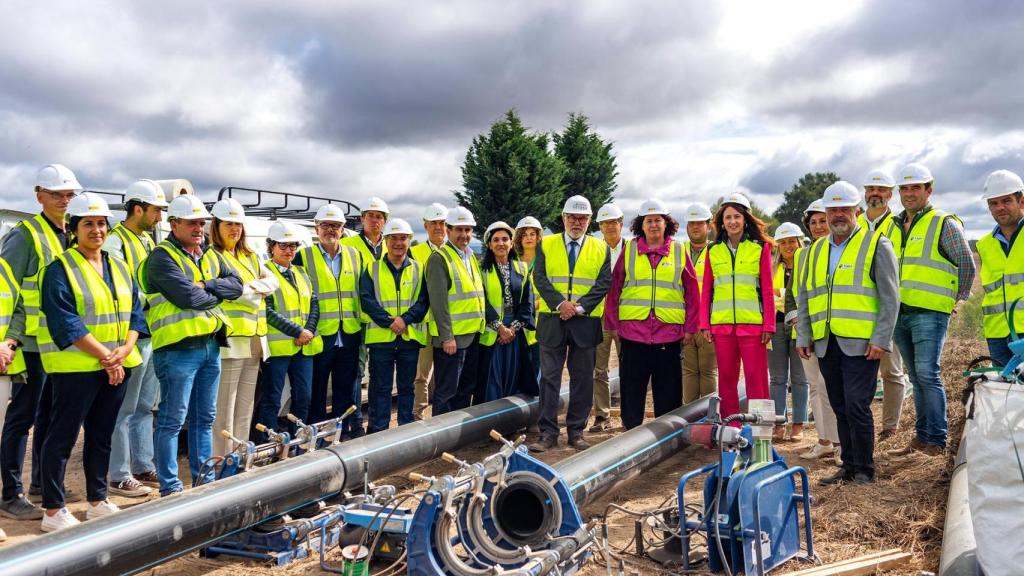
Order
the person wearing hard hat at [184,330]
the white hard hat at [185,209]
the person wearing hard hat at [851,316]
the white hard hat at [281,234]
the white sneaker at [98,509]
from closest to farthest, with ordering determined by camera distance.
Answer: the white sneaker at [98,509] < the person wearing hard hat at [184,330] < the white hard hat at [185,209] < the person wearing hard hat at [851,316] < the white hard hat at [281,234]

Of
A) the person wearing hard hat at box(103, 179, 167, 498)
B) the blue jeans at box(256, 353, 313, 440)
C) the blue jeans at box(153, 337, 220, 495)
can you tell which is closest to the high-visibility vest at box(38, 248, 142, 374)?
the blue jeans at box(153, 337, 220, 495)

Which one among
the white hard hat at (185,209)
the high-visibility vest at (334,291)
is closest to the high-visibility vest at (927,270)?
the high-visibility vest at (334,291)

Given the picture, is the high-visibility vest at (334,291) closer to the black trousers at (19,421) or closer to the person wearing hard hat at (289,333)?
the person wearing hard hat at (289,333)

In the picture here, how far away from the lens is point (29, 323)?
17.3 ft

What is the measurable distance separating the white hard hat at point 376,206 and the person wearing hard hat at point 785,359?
12.1 ft

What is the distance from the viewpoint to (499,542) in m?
3.93

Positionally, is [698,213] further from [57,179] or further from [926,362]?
[57,179]

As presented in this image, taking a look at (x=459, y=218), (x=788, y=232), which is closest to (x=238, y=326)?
(x=459, y=218)

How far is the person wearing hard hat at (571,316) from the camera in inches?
263

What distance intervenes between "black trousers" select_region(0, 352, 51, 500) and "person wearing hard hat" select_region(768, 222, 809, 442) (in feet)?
19.2

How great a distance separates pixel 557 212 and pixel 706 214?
18839mm

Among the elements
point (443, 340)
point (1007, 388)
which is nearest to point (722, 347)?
point (443, 340)

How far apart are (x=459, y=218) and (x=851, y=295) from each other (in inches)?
136

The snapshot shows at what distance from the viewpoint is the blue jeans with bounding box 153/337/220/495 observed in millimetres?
5066
